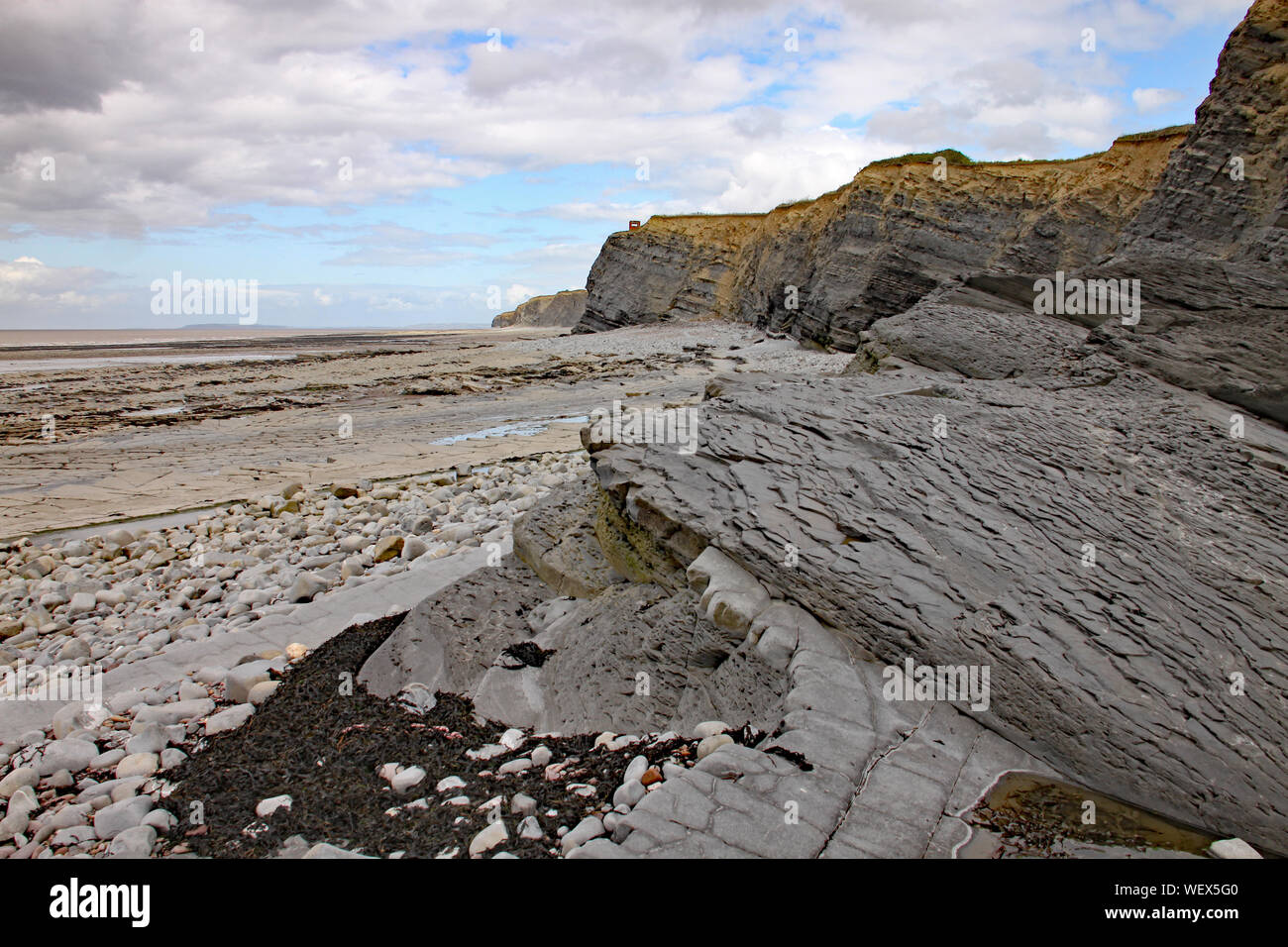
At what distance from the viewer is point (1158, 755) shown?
133 inches

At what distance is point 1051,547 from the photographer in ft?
14.7

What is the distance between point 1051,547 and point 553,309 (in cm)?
9379

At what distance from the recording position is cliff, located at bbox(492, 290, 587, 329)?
91.8 meters

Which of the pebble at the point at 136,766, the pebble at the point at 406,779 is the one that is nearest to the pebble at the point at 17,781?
the pebble at the point at 136,766

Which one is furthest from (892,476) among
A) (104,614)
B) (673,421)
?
(104,614)

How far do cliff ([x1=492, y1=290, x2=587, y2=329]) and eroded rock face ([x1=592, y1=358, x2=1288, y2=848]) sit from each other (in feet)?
270

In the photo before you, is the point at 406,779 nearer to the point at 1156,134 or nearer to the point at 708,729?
the point at 708,729

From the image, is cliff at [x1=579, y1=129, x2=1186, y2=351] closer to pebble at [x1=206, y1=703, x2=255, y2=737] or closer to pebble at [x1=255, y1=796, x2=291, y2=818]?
pebble at [x1=206, y1=703, x2=255, y2=737]

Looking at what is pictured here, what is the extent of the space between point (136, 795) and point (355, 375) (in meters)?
23.5

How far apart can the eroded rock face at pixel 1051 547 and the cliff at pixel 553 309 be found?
270 feet

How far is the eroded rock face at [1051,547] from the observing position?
350 cm

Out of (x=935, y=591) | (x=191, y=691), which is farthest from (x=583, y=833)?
(x=191, y=691)
